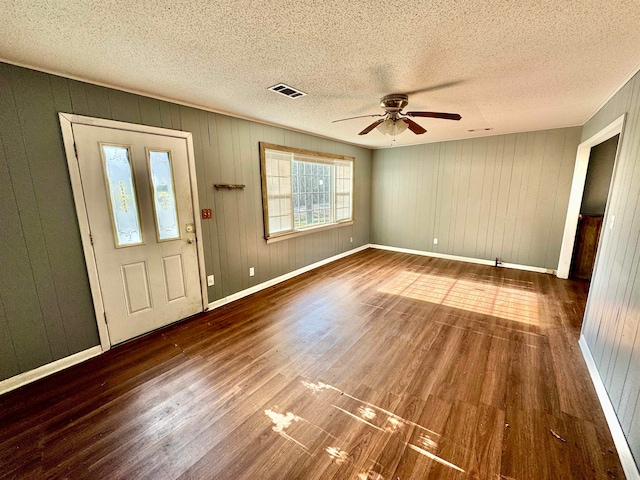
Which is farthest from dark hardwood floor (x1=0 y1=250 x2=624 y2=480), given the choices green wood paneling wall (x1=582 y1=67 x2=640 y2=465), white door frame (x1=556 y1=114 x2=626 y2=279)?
white door frame (x1=556 y1=114 x2=626 y2=279)

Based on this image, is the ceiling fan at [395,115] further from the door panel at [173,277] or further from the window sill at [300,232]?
the door panel at [173,277]

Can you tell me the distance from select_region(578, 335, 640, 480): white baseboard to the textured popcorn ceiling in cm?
231

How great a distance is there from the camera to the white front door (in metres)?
2.38

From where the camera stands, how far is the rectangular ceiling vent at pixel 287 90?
2389mm

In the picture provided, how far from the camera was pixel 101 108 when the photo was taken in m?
2.34

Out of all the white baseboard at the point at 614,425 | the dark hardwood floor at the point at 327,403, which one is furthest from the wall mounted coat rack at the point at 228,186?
the white baseboard at the point at 614,425

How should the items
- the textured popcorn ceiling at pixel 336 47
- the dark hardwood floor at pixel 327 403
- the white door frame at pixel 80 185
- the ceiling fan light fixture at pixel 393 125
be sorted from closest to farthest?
the textured popcorn ceiling at pixel 336 47
the dark hardwood floor at pixel 327 403
the white door frame at pixel 80 185
the ceiling fan light fixture at pixel 393 125

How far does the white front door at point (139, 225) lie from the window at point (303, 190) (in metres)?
1.23

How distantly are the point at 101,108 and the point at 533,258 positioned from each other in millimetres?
6384

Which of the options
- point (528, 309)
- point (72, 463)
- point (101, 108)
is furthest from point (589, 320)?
point (101, 108)

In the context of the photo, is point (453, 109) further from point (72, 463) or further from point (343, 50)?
→ point (72, 463)

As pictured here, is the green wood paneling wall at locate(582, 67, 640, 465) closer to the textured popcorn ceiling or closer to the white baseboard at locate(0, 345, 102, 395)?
the textured popcorn ceiling

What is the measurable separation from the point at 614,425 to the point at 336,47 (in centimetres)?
295

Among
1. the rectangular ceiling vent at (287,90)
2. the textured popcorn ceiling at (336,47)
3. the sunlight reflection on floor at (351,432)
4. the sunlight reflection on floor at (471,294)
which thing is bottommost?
the sunlight reflection on floor at (351,432)
